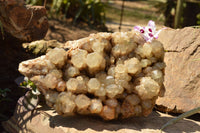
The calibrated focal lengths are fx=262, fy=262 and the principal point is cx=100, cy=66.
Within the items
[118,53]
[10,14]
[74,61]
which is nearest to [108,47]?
[118,53]

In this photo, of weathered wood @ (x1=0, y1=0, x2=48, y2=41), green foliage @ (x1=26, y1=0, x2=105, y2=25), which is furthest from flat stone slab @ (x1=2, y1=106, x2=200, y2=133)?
green foliage @ (x1=26, y1=0, x2=105, y2=25)

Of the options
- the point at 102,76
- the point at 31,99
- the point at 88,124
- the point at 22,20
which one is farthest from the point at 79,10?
the point at 88,124

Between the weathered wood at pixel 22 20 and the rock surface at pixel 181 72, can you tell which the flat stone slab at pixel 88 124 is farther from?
the weathered wood at pixel 22 20

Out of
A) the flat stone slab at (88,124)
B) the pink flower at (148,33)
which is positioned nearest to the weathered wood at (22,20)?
the flat stone slab at (88,124)

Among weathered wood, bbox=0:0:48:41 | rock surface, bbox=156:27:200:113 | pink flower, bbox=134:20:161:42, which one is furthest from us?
weathered wood, bbox=0:0:48:41

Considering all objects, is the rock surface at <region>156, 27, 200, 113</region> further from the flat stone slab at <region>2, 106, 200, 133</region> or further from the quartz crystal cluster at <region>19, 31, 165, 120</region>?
the quartz crystal cluster at <region>19, 31, 165, 120</region>

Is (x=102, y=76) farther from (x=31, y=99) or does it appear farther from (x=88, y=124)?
(x=31, y=99)
